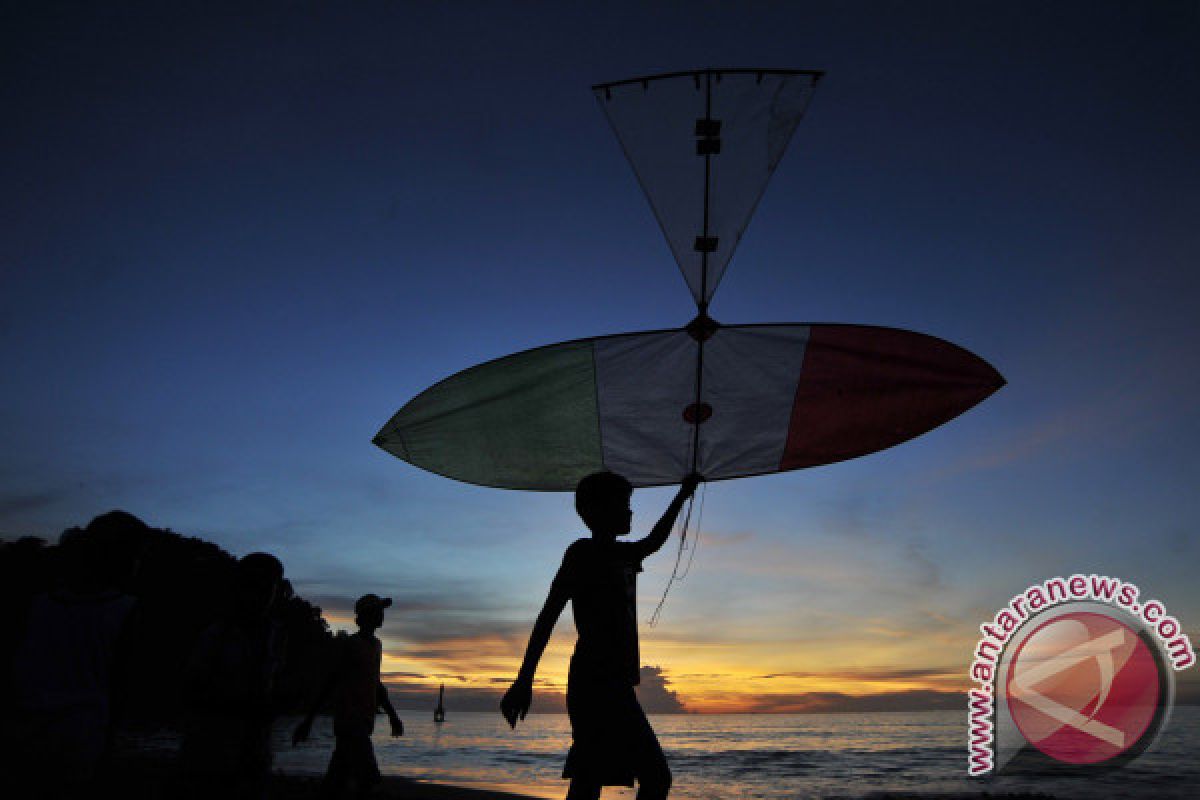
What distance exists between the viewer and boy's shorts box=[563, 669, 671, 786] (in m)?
3.06

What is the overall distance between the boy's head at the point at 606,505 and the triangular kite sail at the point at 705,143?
1.91 m

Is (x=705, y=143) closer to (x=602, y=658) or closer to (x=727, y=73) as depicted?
(x=727, y=73)

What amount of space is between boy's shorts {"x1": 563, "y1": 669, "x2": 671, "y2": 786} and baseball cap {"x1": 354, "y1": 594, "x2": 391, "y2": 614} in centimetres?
348

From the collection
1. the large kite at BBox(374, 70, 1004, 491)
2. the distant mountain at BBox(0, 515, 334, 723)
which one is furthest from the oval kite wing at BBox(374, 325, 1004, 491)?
the distant mountain at BBox(0, 515, 334, 723)

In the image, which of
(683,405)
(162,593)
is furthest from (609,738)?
(162,593)

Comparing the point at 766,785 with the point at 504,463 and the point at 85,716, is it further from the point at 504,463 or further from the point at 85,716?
the point at 85,716

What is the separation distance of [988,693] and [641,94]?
21.4ft

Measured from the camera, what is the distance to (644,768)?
3.07 m

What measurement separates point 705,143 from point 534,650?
3366mm

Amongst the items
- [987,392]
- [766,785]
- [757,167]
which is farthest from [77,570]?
[766,785]

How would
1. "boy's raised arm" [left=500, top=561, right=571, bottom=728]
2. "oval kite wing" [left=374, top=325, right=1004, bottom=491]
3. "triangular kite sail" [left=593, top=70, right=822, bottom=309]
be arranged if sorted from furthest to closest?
"oval kite wing" [left=374, top=325, right=1004, bottom=491] < "triangular kite sail" [left=593, top=70, right=822, bottom=309] < "boy's raised arm" [left=500, top=561, right=571, bottom=728]

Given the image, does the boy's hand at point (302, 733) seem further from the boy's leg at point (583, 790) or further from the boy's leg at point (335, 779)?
the boy's leg at point (583, 790)

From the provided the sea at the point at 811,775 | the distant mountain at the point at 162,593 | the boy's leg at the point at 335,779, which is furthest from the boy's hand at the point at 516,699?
the distant mountain at the point at 162,593

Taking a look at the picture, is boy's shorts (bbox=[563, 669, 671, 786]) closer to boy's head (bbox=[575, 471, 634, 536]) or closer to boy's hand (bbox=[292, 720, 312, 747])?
boy's head (bbox=[575, 471, 634, 536])
